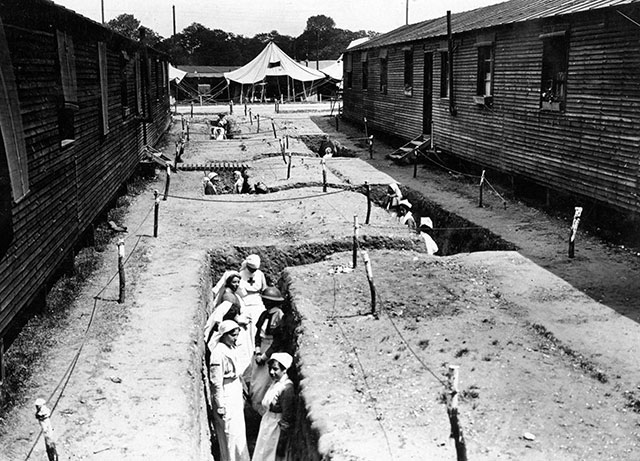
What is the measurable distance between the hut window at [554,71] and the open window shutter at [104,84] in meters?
9.57

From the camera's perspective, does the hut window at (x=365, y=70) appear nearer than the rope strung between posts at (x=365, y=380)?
No

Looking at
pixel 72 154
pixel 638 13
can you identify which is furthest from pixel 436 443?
pixel 638 13

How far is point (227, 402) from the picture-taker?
7598 mm

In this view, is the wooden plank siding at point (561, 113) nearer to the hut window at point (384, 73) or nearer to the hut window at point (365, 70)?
the hut window at point (384, 73)

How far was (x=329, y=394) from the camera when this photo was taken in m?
7.10

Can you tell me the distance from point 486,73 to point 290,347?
12.6m

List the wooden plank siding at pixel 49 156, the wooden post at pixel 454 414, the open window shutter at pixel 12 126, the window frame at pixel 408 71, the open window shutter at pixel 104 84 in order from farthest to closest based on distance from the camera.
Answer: the window frame at pixel 408 71
the open window shutter at pixel 104 84
the wooden plank siding at pixel 49 156
the open window shutter at pixel 12 126
the wooden post at pixel 454 414

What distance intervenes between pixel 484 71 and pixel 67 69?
40.8ft

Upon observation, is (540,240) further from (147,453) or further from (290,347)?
(147,453)

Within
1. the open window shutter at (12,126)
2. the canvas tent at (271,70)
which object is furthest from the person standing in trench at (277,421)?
the canvas tent at (271,70)

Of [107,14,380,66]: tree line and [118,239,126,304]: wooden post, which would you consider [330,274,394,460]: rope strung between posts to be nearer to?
[118,239,126,304]: wooden post

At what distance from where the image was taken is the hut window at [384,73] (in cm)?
2902

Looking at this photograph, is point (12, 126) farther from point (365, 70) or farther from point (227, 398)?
point (365, 70)

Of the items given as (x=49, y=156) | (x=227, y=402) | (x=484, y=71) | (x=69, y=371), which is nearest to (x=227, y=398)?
(x=227, y=402)
